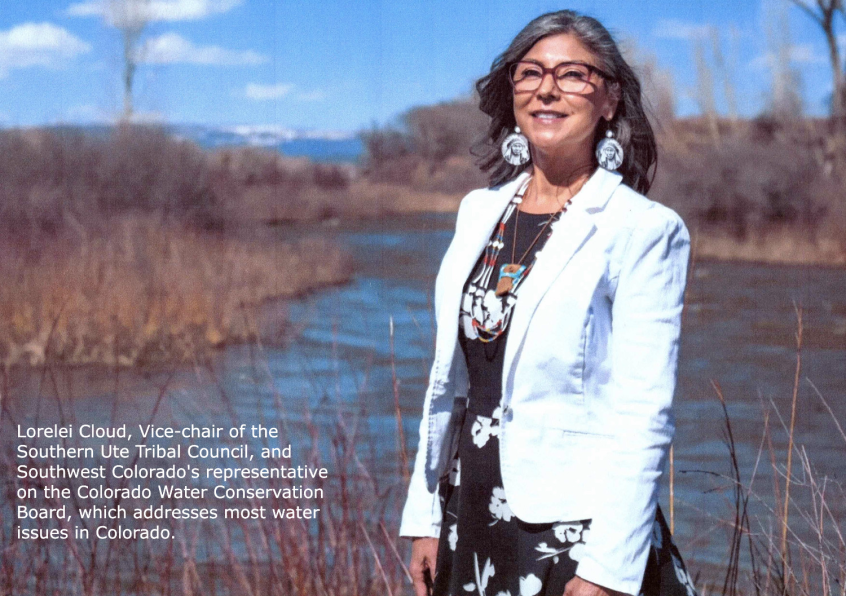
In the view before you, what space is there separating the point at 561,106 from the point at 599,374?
0.45m

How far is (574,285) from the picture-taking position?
1606mm

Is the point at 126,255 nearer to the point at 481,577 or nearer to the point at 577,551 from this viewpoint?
the point at 481,577

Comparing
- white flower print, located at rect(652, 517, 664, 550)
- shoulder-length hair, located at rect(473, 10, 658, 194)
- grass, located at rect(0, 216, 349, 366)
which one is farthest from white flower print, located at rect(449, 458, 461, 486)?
grass, located at rect(0, 216, 349, 366)

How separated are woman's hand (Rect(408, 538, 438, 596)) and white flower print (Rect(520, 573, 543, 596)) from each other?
0.25m

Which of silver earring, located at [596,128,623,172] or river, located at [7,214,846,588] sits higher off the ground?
silver earring, located at [596,128,623,172]

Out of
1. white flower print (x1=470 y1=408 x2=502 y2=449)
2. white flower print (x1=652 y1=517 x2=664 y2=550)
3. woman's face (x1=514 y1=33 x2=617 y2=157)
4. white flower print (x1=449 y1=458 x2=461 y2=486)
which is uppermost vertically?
woman's face (x1=514 y1=33 x2=617 y2=157)

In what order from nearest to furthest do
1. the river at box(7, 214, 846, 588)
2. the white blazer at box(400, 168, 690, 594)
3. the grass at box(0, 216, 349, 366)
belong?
1. the white blazer at box(400, 168, 690, 594)
2. the river at box(7, 214, 846, 588)
3. the grass at box(0, 216, 349, 366)

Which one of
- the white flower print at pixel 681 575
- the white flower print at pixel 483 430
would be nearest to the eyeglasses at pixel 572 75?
the white flower print at pixel 483 430

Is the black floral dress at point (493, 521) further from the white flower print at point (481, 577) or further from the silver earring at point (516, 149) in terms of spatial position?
the silver earring at point (516, 149)

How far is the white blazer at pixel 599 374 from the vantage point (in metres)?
1.54

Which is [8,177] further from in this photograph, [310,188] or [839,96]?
[310,188]

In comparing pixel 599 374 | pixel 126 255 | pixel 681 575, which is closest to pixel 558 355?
pixel 599 374

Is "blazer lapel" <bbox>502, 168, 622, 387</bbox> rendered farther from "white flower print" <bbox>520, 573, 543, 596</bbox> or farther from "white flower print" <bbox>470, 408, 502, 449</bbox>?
"white flower print" <bbox>520, 573, 543, 596</bbox>

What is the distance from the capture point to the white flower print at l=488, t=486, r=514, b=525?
67.2 inches
